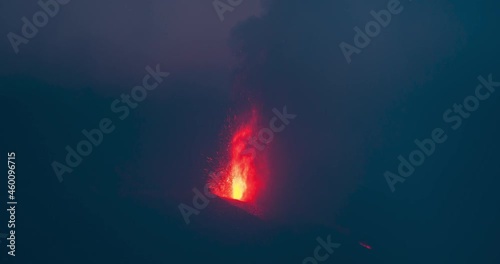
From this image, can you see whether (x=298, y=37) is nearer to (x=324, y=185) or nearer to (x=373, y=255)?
(x=324, y=185)

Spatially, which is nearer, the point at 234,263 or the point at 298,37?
the point at 234,263

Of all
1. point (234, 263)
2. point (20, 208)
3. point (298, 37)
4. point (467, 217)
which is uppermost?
point (298, 37)

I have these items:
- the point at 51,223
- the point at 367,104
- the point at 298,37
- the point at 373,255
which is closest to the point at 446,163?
the point at 367,104

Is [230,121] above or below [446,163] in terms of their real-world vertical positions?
above

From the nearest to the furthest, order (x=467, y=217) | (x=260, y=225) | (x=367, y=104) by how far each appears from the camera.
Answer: (x=260, y=225) → (x=467, y=217) → (x=367, y=104)

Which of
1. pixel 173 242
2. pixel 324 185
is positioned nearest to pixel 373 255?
pixel 173 242

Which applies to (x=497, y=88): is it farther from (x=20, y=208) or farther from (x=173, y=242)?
(x=20, y=208)

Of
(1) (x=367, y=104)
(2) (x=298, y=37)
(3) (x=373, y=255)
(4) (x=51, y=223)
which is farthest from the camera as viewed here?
(1) (x=367, y=104)
